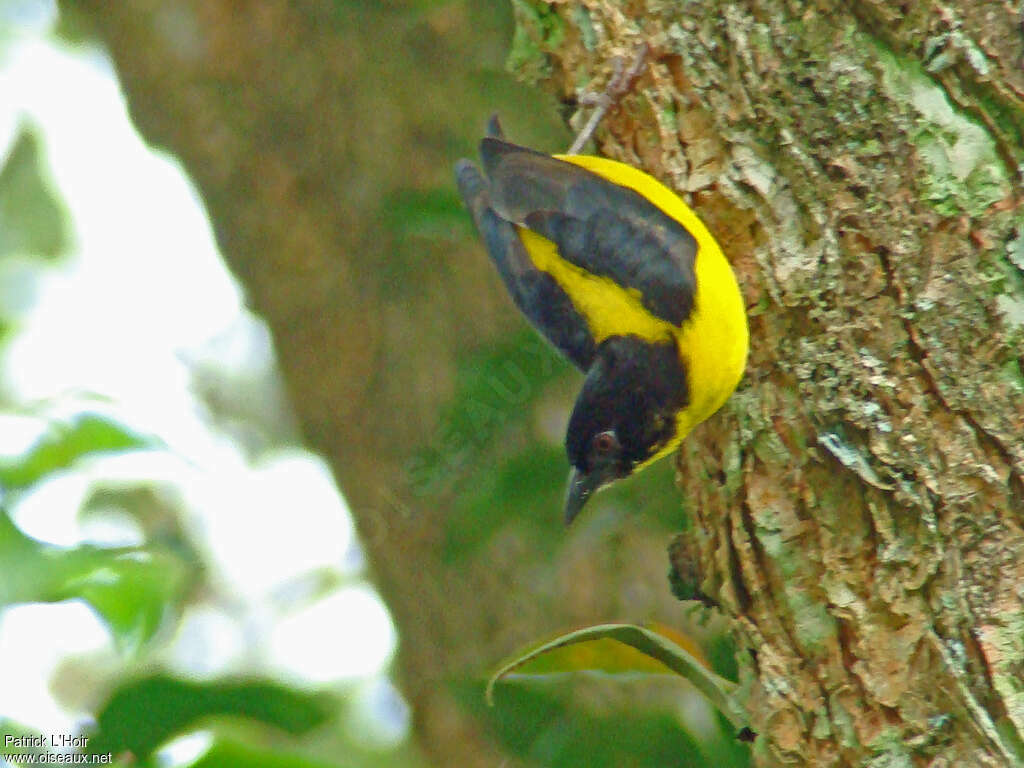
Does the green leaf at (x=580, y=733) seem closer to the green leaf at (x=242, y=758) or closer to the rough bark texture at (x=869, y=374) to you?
the rough bark texture at (x=869, y=374)

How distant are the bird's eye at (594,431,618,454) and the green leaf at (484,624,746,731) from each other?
67 centimetres

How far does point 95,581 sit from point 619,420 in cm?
164

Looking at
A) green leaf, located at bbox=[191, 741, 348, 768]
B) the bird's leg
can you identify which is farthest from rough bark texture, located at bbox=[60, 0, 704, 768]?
green leaf, located at bbox=[191, 741, 348, 768]

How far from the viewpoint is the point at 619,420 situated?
3.03m

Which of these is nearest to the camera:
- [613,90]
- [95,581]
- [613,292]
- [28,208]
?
[95,581]

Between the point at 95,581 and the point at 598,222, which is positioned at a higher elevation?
the point at 598,222

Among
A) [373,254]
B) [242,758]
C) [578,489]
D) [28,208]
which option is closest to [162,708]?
[242,758]

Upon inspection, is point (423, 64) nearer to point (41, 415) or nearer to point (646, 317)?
A: point (646, 317)

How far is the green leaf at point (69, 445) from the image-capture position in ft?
6.09

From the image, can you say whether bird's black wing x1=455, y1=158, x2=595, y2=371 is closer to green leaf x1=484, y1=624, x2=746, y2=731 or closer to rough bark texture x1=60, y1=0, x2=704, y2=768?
rough bark texture x1=60, y1=0, x2=704, y2=768

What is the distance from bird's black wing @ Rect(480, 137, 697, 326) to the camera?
121 inches

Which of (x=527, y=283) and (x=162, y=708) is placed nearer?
(x=162, y=708)

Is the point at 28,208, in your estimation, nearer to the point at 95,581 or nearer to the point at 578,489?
the point at 578,489

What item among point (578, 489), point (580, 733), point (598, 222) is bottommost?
point (580, 733)
